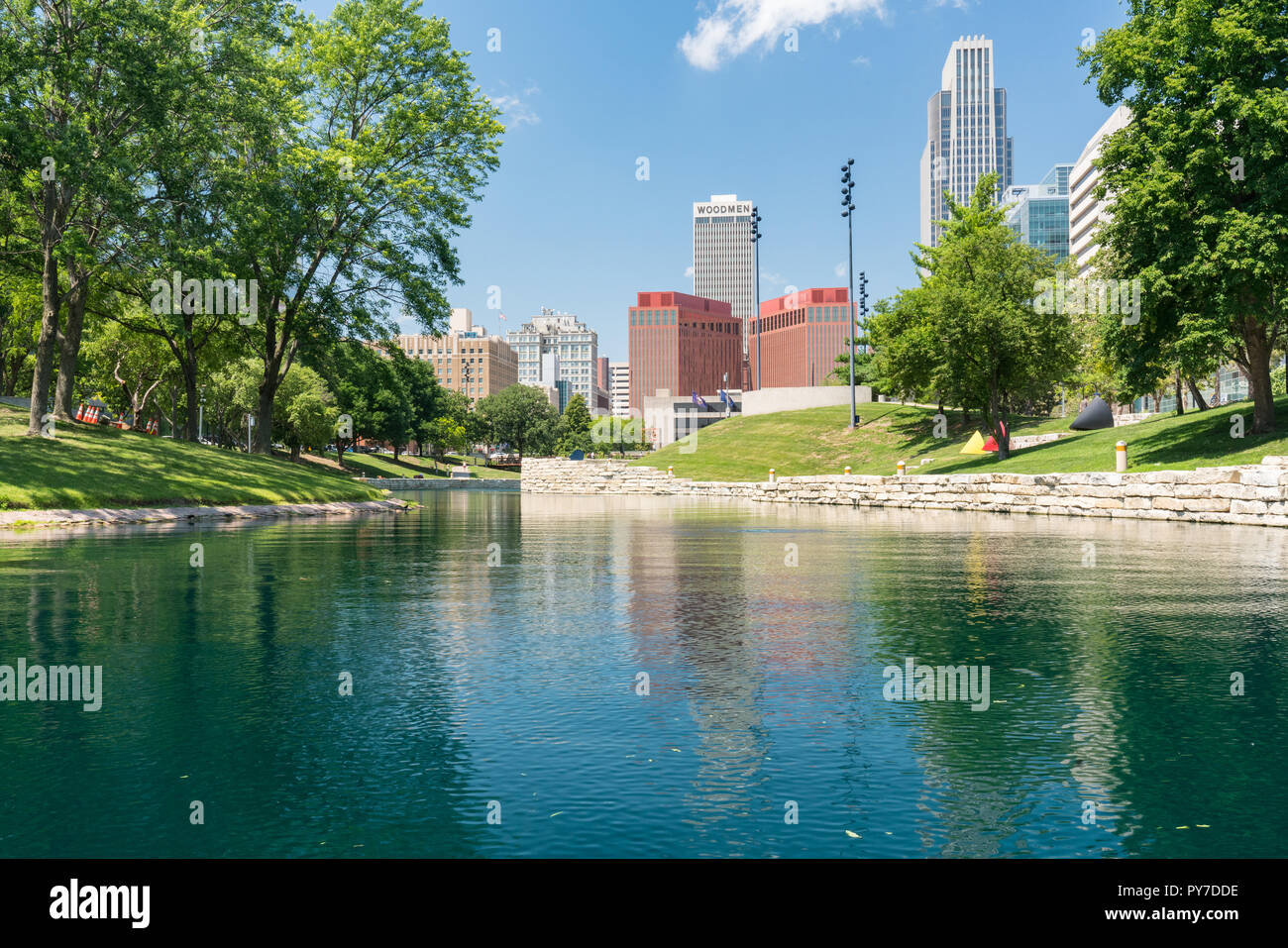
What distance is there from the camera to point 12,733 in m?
5.97

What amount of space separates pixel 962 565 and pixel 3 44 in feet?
94.0

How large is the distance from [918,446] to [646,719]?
58.0 m

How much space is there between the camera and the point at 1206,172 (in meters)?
29.7

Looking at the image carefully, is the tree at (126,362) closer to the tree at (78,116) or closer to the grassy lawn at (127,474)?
the grassy lawn at (127,474)

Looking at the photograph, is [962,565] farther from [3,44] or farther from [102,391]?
[102,391]

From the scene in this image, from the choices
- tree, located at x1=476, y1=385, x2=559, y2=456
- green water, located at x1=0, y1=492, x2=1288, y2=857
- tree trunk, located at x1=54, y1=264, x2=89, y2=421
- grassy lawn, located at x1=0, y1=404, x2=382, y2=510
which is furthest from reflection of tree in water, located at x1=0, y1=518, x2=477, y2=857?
tree, located at x1=476, y1=385, x2=559, y2=456

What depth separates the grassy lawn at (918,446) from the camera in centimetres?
3117

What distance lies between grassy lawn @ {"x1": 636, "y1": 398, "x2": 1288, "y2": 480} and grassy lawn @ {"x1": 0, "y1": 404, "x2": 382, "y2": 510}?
28766 millimetres

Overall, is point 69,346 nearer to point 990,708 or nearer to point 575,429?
point 990,708

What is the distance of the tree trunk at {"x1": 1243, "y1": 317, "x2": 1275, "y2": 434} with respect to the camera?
30766 millimetres

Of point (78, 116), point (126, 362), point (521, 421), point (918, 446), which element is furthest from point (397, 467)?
point (78, 116)

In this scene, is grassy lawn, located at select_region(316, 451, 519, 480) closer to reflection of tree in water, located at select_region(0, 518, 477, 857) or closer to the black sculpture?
the black sculpture

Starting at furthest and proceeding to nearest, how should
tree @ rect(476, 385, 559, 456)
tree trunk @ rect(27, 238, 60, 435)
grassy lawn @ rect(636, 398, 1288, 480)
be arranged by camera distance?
tree @ rect(476, 385, 559, 456)
grassy lawn @ rect(636, 398, 1288, 480)
tree trunk @ rect(27, 238, 60, 435)
